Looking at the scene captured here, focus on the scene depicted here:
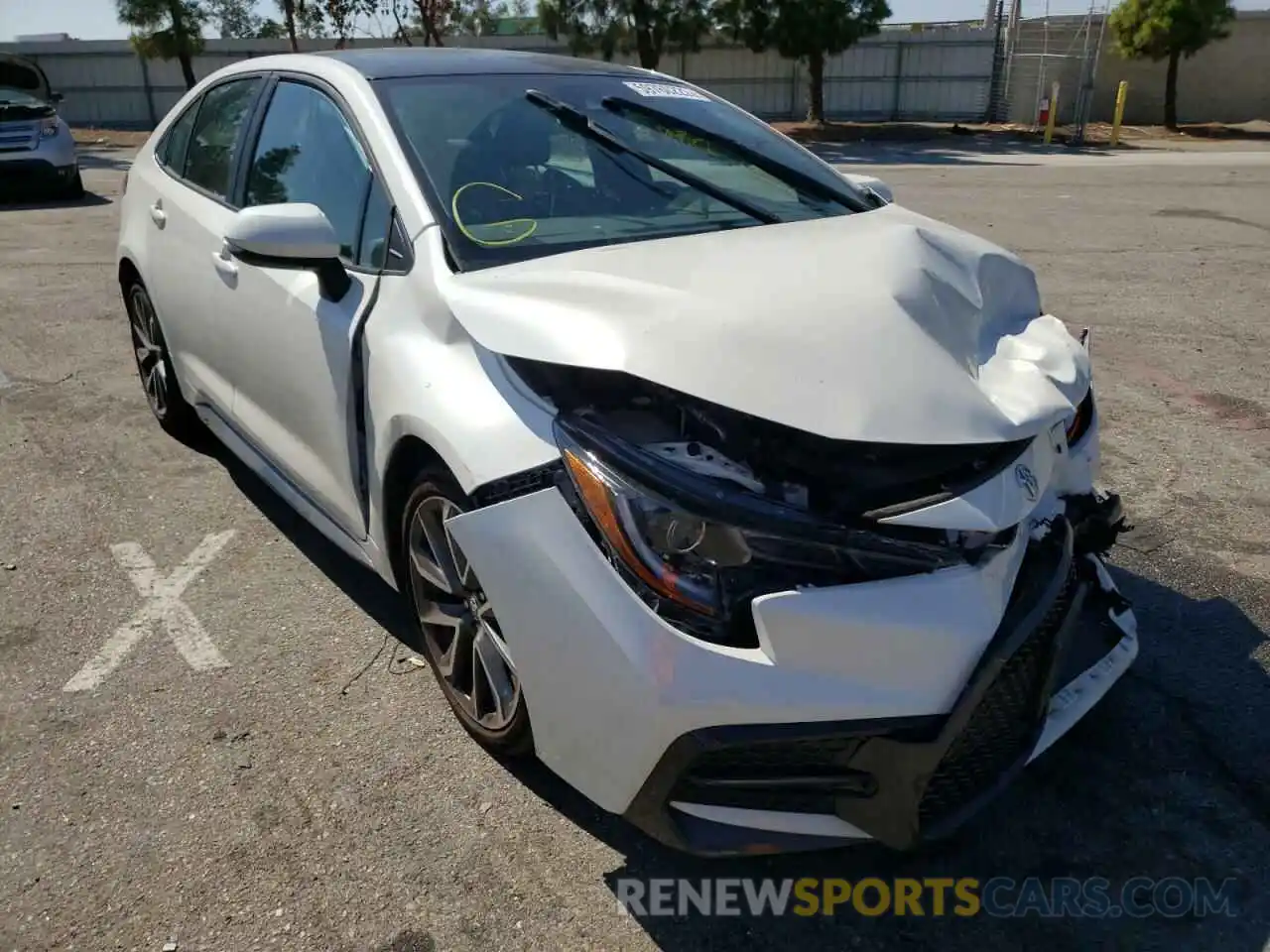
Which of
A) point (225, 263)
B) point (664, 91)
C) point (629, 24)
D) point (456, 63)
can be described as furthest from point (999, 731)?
point (629, 24)

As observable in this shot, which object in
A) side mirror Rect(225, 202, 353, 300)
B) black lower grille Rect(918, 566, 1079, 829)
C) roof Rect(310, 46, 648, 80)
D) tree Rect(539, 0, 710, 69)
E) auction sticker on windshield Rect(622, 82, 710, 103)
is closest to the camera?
black lower grille Rect(918, 566, 1079, 829)

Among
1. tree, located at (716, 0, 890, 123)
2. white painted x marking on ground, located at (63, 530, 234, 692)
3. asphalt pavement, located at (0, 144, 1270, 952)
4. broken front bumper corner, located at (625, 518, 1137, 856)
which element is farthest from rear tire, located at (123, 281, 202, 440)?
tree, located at (716, 0, 890, 123)

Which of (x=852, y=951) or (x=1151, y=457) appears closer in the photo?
(x=852, y=951)

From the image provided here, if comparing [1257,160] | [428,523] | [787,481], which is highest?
[787,481]

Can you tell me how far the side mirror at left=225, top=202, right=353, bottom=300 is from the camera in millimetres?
2805

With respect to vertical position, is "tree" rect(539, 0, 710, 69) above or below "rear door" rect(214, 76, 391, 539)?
above

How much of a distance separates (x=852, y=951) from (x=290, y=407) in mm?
2185

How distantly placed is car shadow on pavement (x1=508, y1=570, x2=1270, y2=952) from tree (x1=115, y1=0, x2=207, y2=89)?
1269 inches

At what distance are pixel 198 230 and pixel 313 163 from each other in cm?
82

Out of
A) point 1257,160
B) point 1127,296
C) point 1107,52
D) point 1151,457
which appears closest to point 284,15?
point 1107,52

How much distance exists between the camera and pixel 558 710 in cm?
225

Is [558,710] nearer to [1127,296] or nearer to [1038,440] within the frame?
[1038,440]

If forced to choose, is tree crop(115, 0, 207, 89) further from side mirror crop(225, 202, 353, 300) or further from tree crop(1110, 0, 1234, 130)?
side mirror crop(225, 202, 353, 300)

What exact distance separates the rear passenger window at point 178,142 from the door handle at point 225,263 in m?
0.97
